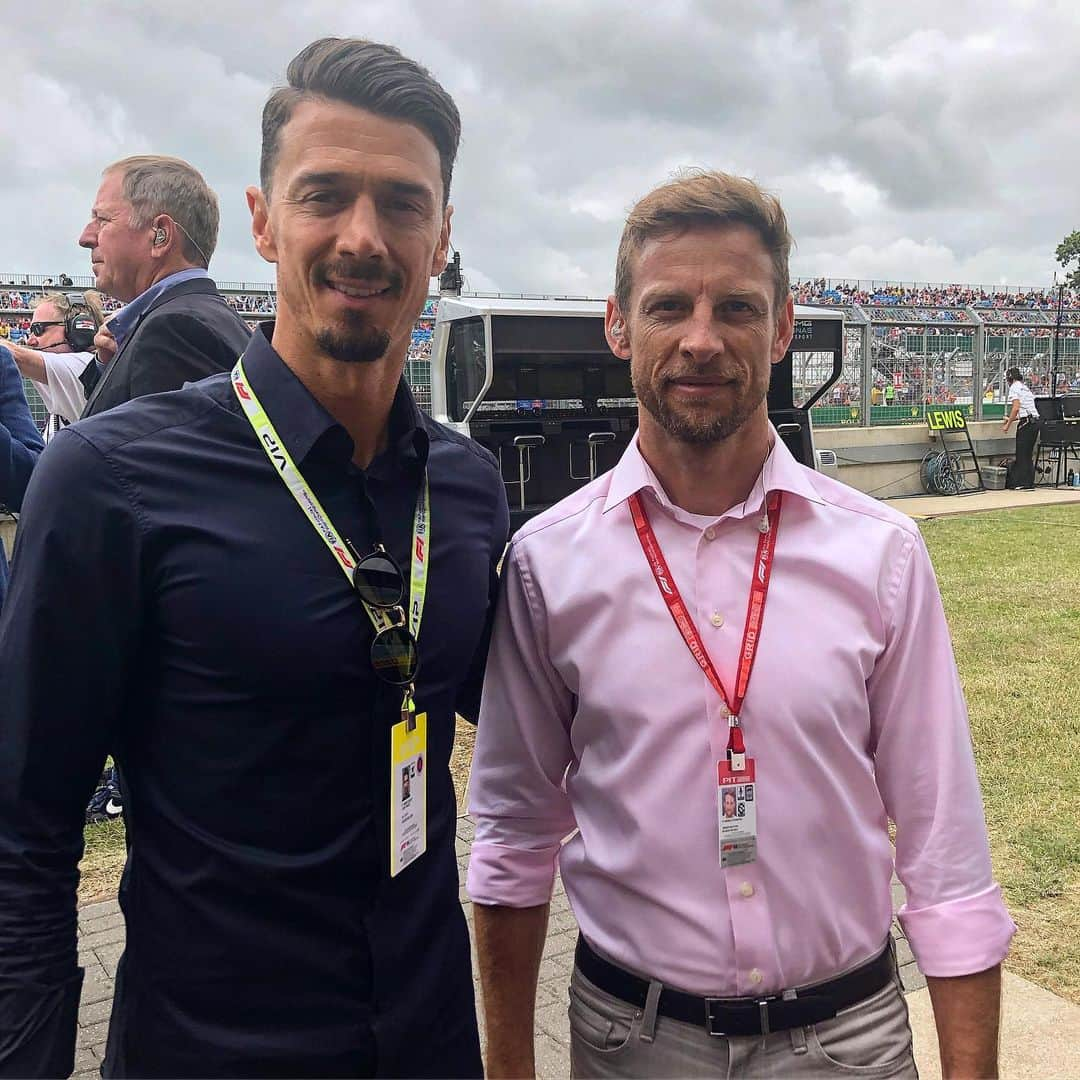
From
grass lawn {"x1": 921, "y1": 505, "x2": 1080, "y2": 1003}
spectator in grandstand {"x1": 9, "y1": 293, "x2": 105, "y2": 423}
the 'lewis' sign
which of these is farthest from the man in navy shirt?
the 'lewis' sign

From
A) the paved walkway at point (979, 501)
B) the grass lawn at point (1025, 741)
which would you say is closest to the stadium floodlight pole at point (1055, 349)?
the paved walkway at point (979, 501)

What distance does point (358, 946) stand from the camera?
57.0 inches

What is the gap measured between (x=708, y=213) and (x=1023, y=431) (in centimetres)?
1798

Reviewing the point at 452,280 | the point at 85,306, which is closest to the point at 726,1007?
the point at 85,306

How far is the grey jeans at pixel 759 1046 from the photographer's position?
5.13ft

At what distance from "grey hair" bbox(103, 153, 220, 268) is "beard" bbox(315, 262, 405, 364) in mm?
2182

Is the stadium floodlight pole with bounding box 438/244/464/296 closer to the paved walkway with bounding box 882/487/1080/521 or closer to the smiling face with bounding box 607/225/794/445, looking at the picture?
the paved walkway with bounding box 882/487/1080/521

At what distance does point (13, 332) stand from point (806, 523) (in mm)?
9597

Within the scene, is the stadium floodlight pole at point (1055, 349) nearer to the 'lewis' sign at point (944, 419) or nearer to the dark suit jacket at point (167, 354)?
the 'lewis' sign at point (944, 419)

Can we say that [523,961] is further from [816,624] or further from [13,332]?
[13,332]

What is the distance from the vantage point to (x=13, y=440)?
4.00 meters

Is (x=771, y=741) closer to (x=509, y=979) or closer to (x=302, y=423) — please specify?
(x=509, y=979)

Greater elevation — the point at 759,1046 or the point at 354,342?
the point at 354,342

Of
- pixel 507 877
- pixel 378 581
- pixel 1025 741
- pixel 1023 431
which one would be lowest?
pixel 1025 741
